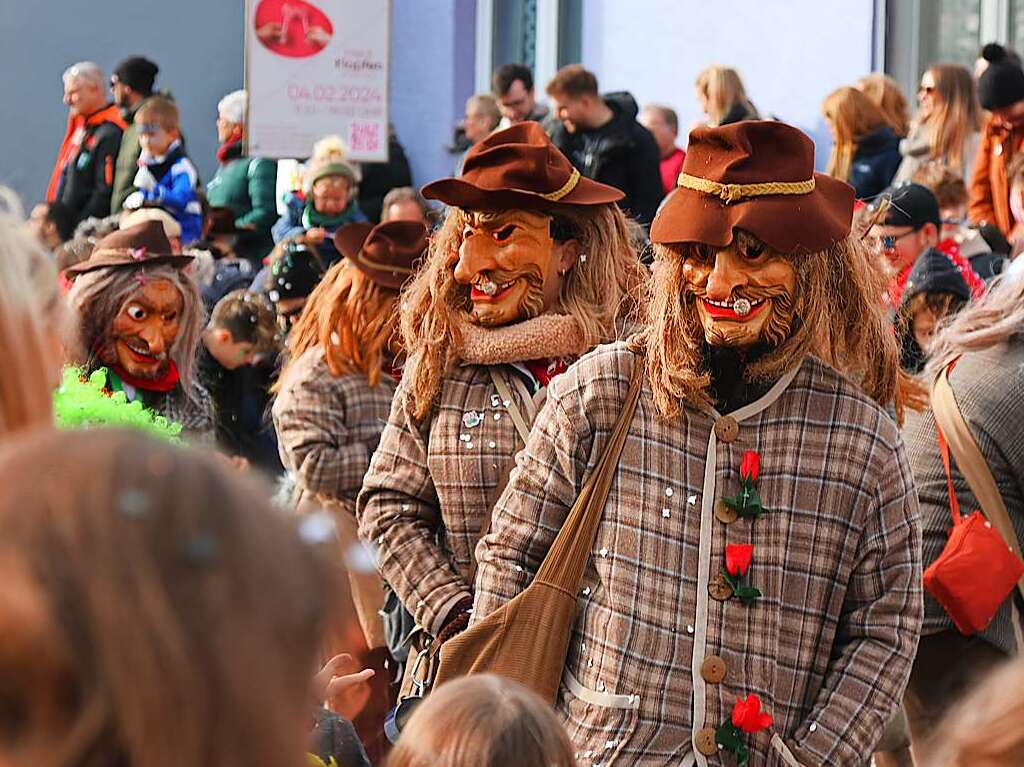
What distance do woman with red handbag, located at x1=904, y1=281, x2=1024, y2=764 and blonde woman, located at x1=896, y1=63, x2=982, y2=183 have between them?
4.13 meters

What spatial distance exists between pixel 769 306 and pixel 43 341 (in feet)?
7.51

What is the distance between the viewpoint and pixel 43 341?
1830 mm

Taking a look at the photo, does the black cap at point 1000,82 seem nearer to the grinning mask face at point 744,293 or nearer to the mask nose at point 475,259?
the mask nose at point 475,259

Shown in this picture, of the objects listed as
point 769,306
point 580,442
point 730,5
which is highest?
point 730,5

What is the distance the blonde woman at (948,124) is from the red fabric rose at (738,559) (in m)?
5.52

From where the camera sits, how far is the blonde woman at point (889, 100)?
9703mm

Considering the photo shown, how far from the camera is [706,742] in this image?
146 inches

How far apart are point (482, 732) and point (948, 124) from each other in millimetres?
6760

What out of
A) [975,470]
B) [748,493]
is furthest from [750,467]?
[975,470]

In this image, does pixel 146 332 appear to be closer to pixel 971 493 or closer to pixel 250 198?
pixel 971 493

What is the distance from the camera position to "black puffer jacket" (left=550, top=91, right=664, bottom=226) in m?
9.32

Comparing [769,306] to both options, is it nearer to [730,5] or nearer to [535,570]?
[535,570]

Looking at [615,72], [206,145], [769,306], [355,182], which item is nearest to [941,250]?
[769,306]

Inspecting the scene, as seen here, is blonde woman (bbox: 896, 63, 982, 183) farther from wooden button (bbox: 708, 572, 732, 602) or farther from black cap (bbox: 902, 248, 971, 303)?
wooden button (bbox: 708, 572, 732, 602)
